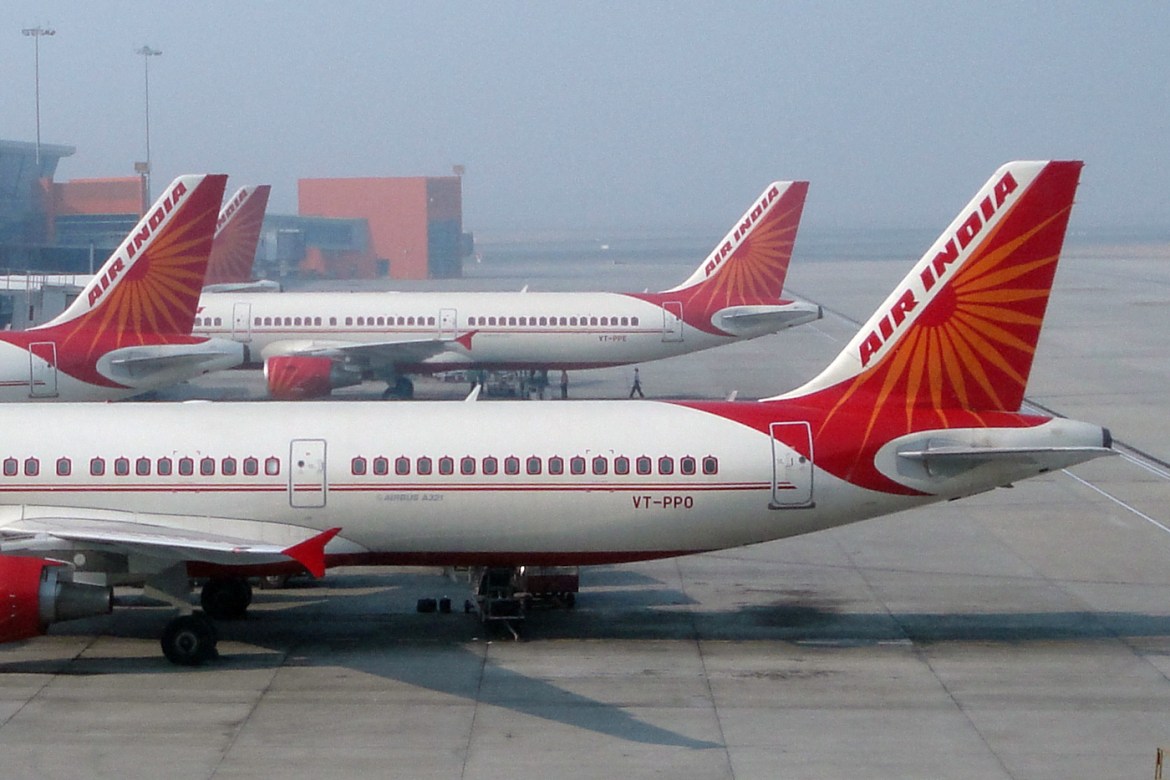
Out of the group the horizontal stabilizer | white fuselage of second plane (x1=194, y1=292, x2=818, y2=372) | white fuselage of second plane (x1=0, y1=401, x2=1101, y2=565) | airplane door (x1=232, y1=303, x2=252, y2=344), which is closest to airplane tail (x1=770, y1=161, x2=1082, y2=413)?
the horizontal stabilizer

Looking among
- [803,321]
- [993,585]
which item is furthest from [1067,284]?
[993,585]

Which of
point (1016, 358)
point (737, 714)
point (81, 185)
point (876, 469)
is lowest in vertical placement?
point (737, 714)

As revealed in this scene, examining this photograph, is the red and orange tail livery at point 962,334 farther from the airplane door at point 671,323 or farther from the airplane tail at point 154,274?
the airplane door at point 671,323

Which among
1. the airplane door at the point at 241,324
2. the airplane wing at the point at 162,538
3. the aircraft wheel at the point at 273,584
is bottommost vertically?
the aircraft wheel at the point at 273,584

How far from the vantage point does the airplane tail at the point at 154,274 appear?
38.8m

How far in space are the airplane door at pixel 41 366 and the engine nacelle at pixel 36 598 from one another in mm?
18681

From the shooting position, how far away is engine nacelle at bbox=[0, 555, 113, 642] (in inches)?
811

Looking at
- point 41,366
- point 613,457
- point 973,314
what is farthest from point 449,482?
point 41,366

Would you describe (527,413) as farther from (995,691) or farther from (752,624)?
(995,691)

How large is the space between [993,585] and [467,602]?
9873 mm

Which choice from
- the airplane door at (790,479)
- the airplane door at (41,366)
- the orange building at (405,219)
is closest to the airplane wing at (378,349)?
the airplane door at (41,366)

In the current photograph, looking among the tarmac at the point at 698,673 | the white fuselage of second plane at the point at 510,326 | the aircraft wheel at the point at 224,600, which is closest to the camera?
the tarmac at the point at 698,673

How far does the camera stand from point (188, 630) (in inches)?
876

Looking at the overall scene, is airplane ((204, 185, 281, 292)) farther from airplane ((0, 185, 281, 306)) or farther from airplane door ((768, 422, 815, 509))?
airplane door ((768, 422, 815, 509))
